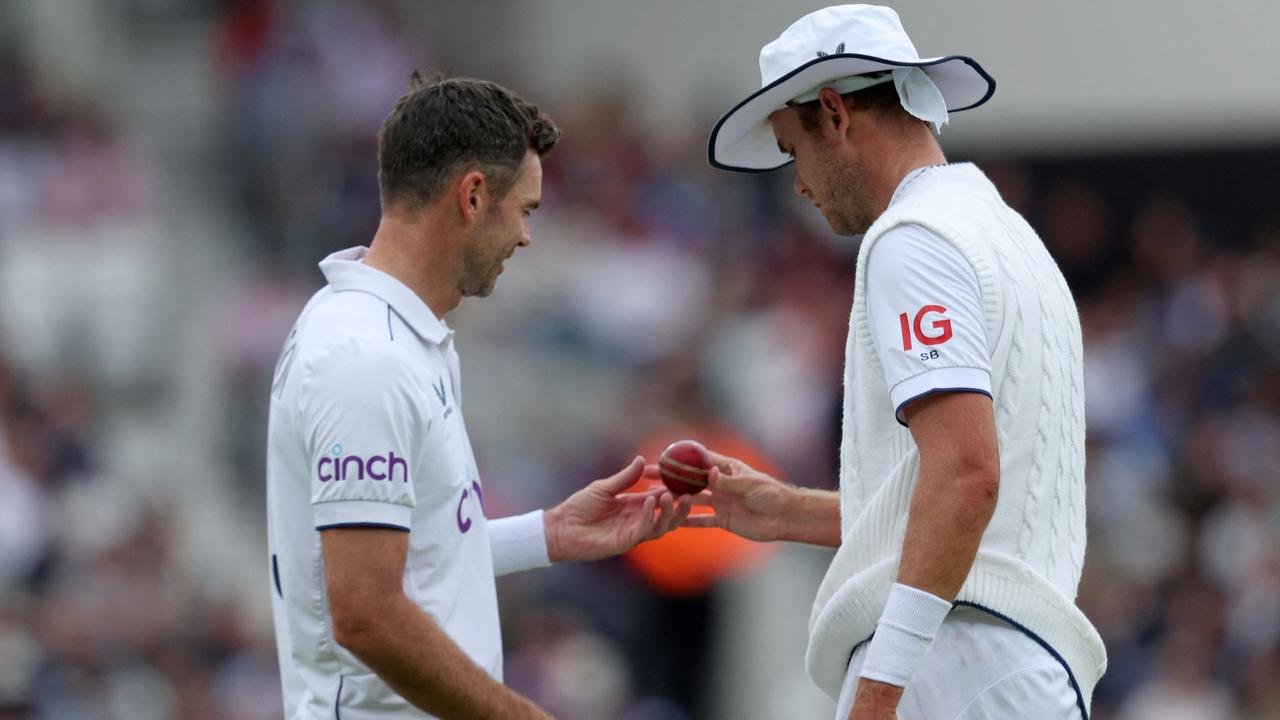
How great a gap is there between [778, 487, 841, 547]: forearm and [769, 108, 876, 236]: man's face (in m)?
0.79

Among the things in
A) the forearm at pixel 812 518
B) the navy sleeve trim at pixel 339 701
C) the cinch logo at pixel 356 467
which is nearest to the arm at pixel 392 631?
the cinch logo at pixel 356 467

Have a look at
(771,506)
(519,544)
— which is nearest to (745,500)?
(771,506)

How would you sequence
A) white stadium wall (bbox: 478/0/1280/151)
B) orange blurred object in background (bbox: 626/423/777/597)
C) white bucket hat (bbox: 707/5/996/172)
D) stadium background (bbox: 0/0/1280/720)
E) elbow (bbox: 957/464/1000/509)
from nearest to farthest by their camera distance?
elbow (bbox: 957/464/1000/509) < white bucket hat (bbox: 707/5/996/172) < orange blurred object in background (bbox: 626/423/777/597) < stadium background (bbox: 0/0/1280/720) < white stadium wall (bbox: 478/0/1280/151)

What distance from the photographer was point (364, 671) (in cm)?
408

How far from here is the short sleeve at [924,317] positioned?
12.3ft

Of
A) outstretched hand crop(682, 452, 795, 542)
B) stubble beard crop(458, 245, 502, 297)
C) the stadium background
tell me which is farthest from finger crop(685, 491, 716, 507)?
the stadium background

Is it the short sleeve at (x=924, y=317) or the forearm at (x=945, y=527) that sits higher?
the short sleeve at (x=924, y=317)

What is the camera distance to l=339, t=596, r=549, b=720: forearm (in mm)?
3848

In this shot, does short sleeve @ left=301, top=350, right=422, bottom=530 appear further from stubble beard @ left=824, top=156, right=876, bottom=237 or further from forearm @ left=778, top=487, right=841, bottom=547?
forearm @ left=778, top=487, right=841, bottom=547

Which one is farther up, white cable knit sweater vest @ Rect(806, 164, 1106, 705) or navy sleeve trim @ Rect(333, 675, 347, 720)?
white cable knit sweater vest @ Rect(806, 164, 1106, 705)

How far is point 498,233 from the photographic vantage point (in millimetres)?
4336

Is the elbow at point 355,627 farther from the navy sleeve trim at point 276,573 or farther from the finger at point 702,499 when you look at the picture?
the finger at point 702,499

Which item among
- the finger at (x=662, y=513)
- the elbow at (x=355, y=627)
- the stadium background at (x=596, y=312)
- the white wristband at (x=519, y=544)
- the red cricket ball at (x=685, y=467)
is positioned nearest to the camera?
the elbow at (x=355, y=627)

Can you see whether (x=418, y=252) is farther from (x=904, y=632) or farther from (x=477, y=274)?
(x=904, y=632)
